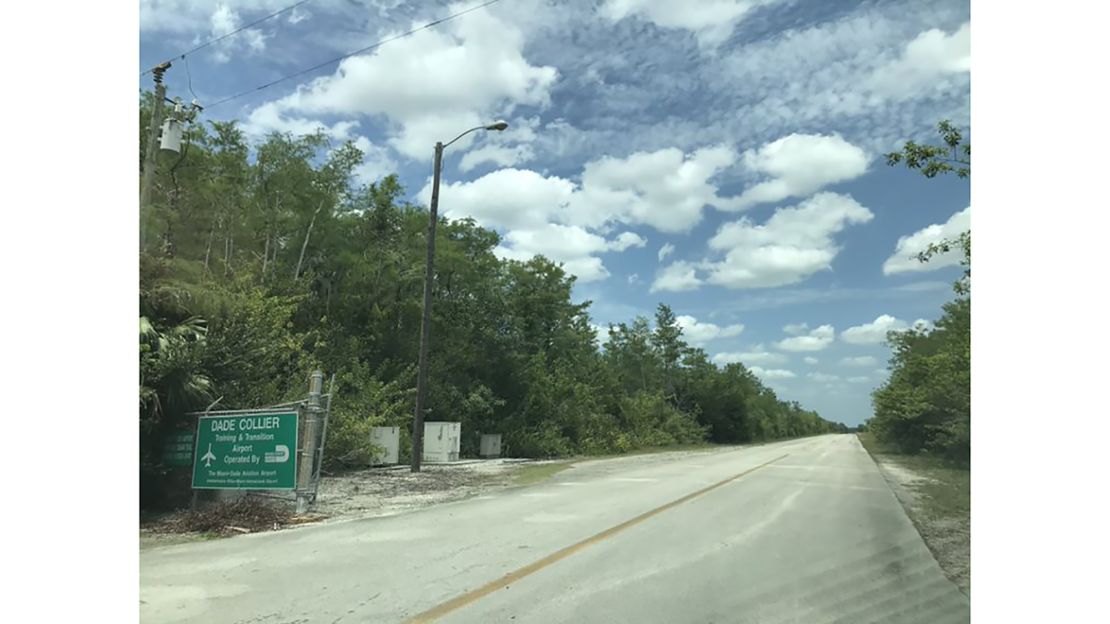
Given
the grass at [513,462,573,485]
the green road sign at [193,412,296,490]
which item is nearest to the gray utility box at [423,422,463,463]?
the grass at [513,462,573,485]

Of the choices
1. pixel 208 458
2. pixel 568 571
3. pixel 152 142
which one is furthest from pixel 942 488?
pixel 152 142

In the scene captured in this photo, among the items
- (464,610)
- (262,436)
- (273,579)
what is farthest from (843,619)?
(262,436)

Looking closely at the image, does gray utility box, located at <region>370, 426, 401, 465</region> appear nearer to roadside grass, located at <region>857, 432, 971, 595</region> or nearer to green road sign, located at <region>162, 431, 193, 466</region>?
green road sign, located at <region>162, 431, 193, 466</region>

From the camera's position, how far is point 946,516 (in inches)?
475

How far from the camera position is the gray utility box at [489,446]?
30.9m

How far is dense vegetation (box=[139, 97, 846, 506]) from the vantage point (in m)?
12.4

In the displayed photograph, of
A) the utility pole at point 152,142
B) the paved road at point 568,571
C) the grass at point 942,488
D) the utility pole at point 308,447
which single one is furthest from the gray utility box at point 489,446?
the utility pole at point 308,447

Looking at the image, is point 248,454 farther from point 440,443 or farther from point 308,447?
point 440,443

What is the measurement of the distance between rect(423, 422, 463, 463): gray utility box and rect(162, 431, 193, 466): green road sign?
44.7 feet

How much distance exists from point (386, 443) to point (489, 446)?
9.29 metres

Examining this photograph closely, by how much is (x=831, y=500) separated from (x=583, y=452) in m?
24.3

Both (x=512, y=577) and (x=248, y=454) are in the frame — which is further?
(x=248, y=454)

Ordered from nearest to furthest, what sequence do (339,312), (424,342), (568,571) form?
(568,571) → (424,342) → (339,312)

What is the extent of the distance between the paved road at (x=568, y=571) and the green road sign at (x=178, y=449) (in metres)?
3.06
